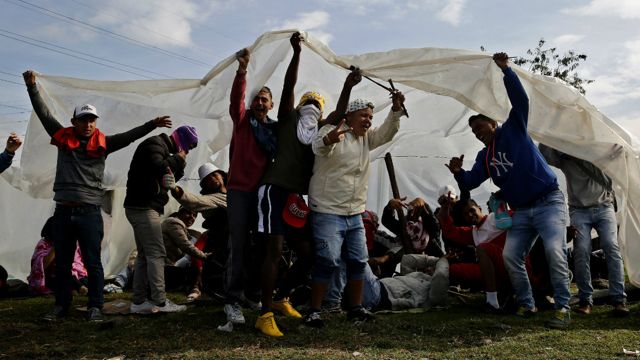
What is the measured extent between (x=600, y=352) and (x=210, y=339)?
241 cm

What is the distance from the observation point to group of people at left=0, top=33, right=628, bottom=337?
445 centimetres

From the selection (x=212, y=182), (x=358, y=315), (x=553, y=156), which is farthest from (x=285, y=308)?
(x=553, y=156)

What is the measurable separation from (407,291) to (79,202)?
290 centimetres

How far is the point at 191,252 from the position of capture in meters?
6.25

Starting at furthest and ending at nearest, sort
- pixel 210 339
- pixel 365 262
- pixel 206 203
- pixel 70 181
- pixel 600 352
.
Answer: pixel 206 203
pixel 70 181
pixel 365 262
pixel 210 339
pixel 600 352

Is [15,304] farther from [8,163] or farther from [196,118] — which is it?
[196,118]

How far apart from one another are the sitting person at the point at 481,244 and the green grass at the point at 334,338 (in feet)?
1.33

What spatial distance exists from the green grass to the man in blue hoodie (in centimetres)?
36

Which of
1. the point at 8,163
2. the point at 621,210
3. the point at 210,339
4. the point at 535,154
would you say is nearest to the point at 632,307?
the point at 621,210

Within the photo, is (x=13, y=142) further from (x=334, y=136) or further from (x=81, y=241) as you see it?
(x=334, y=136)

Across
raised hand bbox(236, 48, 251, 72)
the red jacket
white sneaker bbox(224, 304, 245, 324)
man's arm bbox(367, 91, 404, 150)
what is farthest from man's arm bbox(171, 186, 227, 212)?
man's arm bbox(367, 91, 404, 150)

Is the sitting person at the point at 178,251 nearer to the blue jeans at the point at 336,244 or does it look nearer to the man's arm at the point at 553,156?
the blue jeans at the point at 336,244

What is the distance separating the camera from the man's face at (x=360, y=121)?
4586 millimetres

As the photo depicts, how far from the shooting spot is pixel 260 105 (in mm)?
4668
